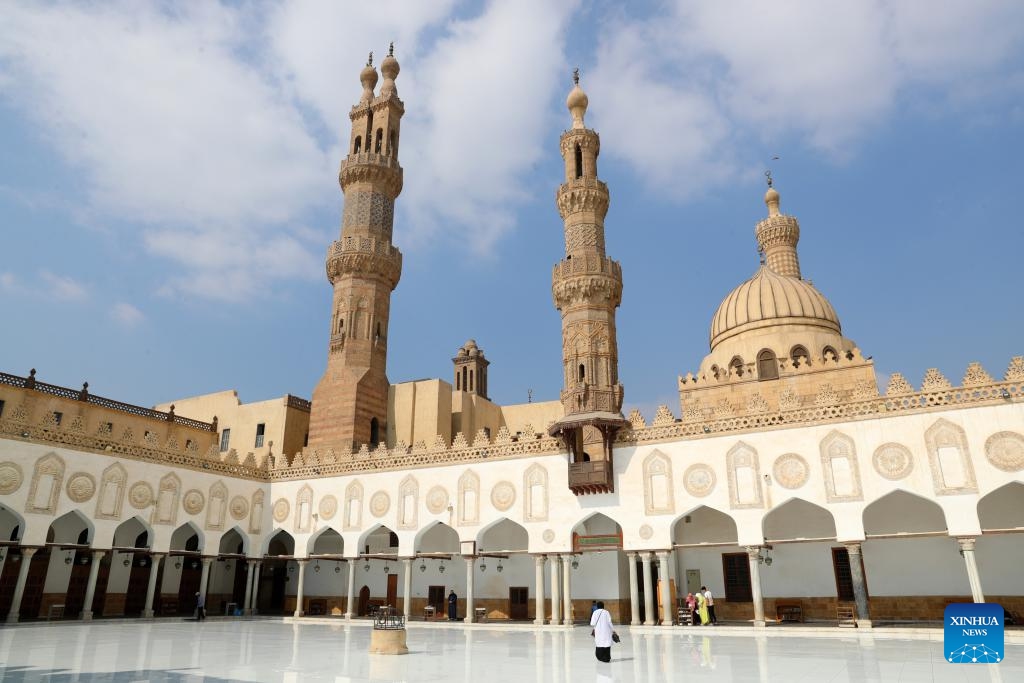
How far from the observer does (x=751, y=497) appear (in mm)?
18844

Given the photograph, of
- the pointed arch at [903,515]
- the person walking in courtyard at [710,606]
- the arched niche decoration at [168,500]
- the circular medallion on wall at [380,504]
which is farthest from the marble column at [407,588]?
the pointed arch at [903,515]

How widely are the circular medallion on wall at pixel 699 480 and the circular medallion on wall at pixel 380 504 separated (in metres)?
10.6

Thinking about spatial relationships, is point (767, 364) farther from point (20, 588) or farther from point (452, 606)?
point (20, 588)

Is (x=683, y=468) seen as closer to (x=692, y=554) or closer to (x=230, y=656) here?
(x=692, y=554)

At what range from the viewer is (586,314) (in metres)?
24.5

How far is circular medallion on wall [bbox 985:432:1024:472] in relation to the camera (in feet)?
53.4

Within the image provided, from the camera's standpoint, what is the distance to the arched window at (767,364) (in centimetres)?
2806

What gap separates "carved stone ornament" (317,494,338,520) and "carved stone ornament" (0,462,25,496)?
30.9ft

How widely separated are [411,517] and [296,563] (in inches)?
304

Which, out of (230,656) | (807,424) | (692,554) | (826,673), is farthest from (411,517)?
(826,673)

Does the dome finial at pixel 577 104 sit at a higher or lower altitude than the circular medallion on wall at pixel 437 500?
higher

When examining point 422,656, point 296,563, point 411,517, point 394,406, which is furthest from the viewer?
point 394,406

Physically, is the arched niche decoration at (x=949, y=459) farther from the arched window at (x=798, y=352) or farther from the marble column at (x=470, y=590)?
the marble column at (x=470, y=590)

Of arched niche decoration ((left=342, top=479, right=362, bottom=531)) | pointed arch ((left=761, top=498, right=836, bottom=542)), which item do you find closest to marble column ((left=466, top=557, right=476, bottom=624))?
arched niche decoration ((left=342, top=479, right=362, bottom=531))
